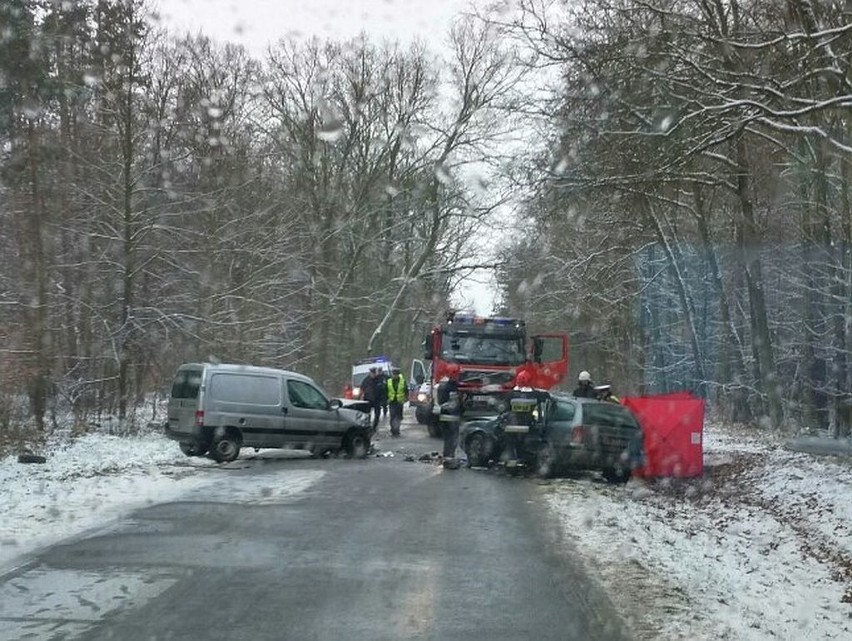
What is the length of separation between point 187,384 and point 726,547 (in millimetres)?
11454

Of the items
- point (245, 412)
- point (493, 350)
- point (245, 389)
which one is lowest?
point (245, 412)

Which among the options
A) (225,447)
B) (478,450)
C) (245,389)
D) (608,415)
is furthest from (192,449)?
(608,415)

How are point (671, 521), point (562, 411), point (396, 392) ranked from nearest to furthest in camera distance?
point (671, 521) → point (562, 411) → point (396, 392)

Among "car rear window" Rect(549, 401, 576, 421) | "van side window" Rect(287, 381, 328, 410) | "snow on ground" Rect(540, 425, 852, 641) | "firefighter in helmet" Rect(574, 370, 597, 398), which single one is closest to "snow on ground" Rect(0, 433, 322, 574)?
"van side window" Rect(287, 381, 328, 410)

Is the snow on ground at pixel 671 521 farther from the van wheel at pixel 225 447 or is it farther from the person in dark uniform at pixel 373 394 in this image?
the person in dark uniform at pixel 373 394

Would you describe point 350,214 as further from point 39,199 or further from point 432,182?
point 39,199

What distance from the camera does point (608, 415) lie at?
18469mm

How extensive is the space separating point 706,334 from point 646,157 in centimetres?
2729

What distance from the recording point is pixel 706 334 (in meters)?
42.7

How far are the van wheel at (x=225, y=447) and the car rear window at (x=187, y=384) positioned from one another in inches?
37.1

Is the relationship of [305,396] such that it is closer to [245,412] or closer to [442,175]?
[245,412]

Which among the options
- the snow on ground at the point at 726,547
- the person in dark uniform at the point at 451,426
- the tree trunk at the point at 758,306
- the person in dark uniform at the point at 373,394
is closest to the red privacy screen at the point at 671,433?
the snow on ground at the point at 726,547

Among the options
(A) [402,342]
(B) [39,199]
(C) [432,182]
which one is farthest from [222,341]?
(A) [402,342]

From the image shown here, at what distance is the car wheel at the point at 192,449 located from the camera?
65.6 ft
